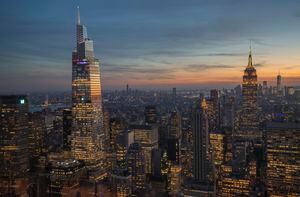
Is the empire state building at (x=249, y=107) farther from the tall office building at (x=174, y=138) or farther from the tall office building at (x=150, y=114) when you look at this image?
the tall office building at (x=150, y=114)

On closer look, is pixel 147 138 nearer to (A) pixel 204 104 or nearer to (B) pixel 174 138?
(B) pixel 174 138

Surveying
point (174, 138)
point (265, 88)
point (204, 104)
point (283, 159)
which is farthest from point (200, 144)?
point (265, 88)

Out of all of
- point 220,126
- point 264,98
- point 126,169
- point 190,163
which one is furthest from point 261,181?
point 264,98

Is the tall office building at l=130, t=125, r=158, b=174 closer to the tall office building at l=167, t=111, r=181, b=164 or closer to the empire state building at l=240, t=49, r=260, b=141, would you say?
the tall office building at l=167, t=111, r=181, b=164

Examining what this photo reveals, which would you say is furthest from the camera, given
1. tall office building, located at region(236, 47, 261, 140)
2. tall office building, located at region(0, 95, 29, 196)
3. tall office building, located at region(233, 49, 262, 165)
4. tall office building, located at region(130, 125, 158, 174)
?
tall office building, located at region(236, 47, 261, 140)

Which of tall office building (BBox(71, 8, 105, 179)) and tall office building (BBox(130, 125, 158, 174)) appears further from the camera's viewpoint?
tall office building (BBox(71, 8, 105, 179))

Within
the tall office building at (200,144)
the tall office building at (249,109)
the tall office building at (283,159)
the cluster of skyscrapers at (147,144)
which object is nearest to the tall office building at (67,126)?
the cluster of skyscrapers at (147,144)

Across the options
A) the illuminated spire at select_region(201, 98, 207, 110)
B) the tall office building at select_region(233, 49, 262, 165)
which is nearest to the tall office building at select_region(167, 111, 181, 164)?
the illuminated spire at select_region(201, 98, 207, 110)
